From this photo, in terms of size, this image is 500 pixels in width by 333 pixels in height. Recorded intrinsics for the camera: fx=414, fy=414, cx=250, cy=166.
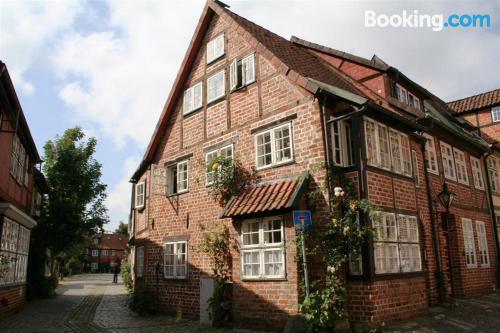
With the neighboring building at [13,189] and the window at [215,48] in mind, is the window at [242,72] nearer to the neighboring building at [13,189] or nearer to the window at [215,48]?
the window at [215,48]

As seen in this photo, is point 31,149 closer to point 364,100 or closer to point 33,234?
point 33,234

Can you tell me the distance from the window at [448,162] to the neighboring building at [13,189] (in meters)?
14.5

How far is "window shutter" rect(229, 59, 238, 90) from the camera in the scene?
12.9 m

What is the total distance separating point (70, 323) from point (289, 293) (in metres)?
7.56

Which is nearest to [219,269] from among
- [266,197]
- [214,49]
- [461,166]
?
[266,197]

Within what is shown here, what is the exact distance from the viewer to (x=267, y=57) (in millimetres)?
12039

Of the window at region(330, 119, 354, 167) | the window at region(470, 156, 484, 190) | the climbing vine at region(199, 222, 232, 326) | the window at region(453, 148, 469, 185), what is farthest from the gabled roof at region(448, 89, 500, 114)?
the climbing vine at region(199, 222, 232, 326)

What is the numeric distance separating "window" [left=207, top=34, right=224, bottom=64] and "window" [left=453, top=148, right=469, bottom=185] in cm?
988

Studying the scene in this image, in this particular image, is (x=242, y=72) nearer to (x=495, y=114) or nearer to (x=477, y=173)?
(x=477, y=173)

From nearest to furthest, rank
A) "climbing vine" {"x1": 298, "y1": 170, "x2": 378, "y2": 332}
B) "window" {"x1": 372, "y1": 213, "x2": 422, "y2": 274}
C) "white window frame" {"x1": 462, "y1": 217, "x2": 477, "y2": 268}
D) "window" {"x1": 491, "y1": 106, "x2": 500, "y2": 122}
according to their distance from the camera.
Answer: "climbing vine" {"x1": 298, "y1": 170, "x2": 378, "y2": 332} < "window" {"x1": 372, "y1": 213, "x2": 422, "y2": 274} < "white window frame" {"x1": 462, "y1": 217, "x2": 477, "y2": 268} < "window" {"x1": 491, "y1": 106, "x2": 500, "y2": 122}

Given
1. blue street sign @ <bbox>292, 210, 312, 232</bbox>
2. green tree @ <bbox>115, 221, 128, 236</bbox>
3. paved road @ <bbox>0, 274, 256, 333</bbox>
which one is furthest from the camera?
green tree @ <bbox>115, 221, 128, 236</bbox>

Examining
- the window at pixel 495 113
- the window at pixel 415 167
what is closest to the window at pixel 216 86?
the window at pixel 415 167

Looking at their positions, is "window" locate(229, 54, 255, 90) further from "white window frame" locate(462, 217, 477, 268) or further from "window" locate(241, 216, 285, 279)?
"white window frame" locate(462, 217, 477, 268)

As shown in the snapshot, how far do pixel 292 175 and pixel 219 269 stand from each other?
3.59 metres
